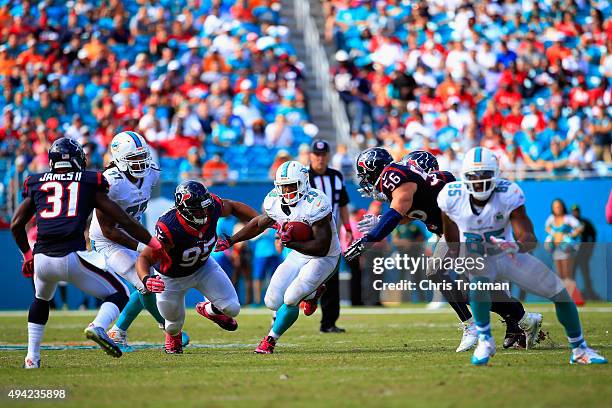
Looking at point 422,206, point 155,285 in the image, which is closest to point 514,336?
point 422,206

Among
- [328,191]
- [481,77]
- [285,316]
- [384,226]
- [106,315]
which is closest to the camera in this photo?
[106,315]

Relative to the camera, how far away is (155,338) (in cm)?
1093

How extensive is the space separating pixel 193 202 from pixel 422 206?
2.01 metres

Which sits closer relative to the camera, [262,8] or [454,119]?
[454,119]

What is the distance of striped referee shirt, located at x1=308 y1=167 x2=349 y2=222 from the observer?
1166cm

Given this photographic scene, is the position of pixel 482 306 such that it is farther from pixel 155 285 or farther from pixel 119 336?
pixel 119 336

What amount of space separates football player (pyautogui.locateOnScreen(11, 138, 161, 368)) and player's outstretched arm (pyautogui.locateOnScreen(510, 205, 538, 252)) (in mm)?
2930

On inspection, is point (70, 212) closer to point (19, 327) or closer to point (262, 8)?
point (19, 327)

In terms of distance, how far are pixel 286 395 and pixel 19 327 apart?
24.6 ft

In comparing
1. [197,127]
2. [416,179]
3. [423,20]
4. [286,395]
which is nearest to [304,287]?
[416,179]

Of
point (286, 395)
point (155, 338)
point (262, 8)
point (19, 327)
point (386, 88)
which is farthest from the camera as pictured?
point (262, 8)

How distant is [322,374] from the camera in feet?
23.5

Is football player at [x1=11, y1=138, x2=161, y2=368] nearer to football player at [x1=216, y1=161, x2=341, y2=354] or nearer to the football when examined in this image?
football player at [x1=216, y1=161, x2=341, y2=354]

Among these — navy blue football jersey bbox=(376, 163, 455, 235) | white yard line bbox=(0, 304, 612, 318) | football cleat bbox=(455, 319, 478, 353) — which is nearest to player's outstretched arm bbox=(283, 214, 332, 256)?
navy blue football jersey bbox=(376, 163, 455, 235)
